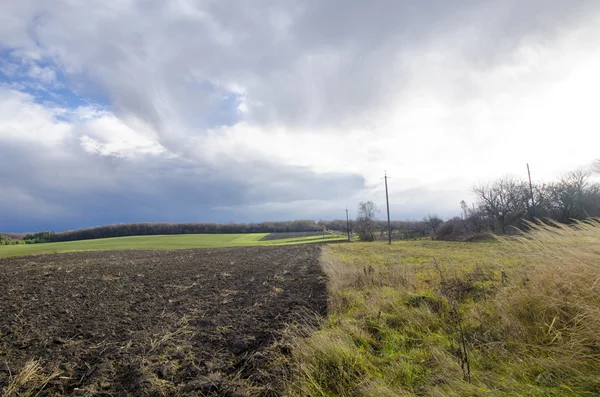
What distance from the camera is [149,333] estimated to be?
19.1 ft

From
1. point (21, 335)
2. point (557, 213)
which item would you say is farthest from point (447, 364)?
point (557, 213)

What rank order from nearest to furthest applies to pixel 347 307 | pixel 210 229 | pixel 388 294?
pixel 347 307 → pixel 388 294 → pixel 210 229

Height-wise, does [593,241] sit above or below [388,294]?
above

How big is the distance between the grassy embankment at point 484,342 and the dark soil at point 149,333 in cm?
84

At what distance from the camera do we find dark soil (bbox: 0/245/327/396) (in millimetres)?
3922

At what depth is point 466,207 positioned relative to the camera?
3462 inches

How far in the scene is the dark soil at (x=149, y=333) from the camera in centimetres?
392

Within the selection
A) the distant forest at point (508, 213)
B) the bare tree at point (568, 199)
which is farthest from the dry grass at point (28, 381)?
the bare tree at point (568, 199)

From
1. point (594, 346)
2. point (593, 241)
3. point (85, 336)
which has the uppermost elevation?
point (593, 241)

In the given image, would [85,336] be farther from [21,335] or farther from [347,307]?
[347,307]

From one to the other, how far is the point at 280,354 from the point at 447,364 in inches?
89.5

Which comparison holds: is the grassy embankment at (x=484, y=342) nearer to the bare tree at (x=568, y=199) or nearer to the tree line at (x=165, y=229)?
the bare tree at (x=568, y=199)

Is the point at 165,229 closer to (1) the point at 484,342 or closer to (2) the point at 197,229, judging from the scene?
(2) the point at 197,229

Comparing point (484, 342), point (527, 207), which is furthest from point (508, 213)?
point (484, 342)
